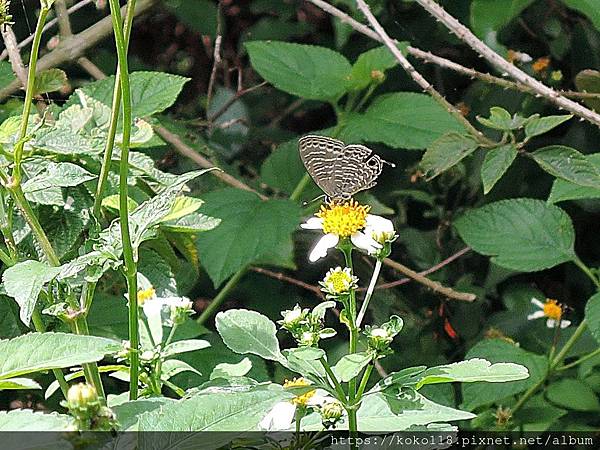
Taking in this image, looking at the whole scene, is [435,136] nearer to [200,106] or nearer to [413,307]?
[413,307]

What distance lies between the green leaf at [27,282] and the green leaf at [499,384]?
0.64m

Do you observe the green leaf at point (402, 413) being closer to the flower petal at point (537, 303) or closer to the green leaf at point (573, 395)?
the green leaf at point (573, 395)

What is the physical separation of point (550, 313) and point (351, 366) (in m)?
0.81

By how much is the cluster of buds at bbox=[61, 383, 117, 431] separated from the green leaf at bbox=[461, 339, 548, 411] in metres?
0.73

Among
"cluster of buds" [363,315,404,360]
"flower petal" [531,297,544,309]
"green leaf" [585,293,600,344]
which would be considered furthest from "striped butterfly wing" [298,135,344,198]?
"flower petal" [531,297,544,309]

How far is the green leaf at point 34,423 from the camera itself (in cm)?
48

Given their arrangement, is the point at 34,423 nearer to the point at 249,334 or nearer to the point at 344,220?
the point at 249,334

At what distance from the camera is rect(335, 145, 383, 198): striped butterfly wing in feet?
2.59

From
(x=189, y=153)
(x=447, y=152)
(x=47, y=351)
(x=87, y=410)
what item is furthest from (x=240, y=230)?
(x=87, y=410)

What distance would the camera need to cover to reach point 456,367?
24.3 inches

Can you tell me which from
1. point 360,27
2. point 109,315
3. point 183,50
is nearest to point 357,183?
point 109,315

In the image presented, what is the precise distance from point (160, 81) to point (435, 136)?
408mm

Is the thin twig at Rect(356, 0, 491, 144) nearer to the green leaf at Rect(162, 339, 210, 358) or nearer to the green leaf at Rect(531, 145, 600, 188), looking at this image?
the green leaf at Rect(531, 145, 600, 188)

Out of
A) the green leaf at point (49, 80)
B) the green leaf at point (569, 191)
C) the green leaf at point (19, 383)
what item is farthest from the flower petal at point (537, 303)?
the green leaf at point (19, 383)
